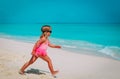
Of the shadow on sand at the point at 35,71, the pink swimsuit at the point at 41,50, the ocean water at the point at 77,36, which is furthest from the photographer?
the ocean water at the point at 77,36

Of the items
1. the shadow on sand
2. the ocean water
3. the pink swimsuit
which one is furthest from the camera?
the ocean water

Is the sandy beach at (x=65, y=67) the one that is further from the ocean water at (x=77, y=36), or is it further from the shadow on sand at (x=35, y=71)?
the ocean water at (x=77, y=36)

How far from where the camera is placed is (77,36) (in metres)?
12.9

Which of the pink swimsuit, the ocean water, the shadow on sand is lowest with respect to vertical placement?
the shadow on sand

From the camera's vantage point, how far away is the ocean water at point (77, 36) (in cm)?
944

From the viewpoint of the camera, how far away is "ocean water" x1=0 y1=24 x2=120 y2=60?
9.44 meters

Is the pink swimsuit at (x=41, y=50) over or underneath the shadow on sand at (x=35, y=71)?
over

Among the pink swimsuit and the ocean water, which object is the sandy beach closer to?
the pink swimsuit

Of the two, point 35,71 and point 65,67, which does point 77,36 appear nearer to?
point 65,67

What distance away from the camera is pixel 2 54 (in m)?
6.13

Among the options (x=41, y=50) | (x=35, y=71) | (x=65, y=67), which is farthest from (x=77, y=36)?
(x=41, y=50)

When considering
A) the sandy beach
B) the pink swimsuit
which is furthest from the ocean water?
the pink swimsuit

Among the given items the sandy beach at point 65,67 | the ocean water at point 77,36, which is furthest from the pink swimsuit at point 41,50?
the ocean water at point 77,36

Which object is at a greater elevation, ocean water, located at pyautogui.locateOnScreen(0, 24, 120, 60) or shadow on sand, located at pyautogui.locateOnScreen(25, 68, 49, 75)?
ocean water, located at pyautogui.locateOnScreen(0, 24, 120, 60)
